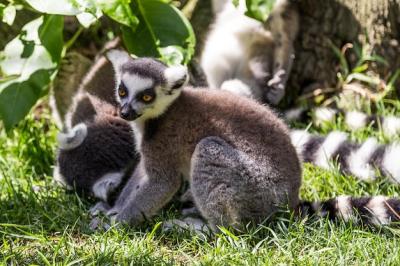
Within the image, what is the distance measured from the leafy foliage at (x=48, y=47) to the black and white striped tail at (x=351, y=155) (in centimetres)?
108

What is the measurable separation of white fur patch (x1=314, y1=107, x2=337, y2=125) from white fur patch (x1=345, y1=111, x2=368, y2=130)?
0.47ft

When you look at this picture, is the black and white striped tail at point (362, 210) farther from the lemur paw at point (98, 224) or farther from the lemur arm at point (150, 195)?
the lemur paw at point (98, 224)

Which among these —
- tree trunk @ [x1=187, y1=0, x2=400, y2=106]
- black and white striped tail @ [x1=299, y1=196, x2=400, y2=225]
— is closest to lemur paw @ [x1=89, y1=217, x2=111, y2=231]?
black and white striped tail @ [x1=299, y1=196, x2=400, y2=225]

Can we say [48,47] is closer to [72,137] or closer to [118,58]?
[118,58]

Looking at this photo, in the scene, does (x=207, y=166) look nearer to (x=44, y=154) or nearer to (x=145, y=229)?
(x=145, y=229)

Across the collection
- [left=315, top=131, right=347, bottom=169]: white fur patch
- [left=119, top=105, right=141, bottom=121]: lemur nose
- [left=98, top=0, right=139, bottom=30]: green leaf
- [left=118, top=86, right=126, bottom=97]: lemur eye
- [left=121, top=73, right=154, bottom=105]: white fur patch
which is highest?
[left=98, top=0, right=139, bottom=30]: green leaf

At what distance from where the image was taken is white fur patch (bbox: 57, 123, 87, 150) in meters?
5.12

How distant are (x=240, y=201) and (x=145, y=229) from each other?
0.67 metres

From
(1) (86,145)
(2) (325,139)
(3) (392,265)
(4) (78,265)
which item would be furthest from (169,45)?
(3) (392,265)

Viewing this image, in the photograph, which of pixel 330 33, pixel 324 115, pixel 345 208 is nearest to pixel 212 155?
pixel 345 208

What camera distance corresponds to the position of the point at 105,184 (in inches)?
195

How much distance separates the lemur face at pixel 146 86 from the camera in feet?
13.5

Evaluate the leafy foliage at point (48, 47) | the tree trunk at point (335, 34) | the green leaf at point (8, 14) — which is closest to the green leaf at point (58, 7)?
the leafy foliage at point (48, 47)

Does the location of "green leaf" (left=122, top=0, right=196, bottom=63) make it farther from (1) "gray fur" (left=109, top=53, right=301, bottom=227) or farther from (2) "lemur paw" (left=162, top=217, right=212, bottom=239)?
(2) "lemur paw" (left=162, top=217, right=212, bottom=239)
